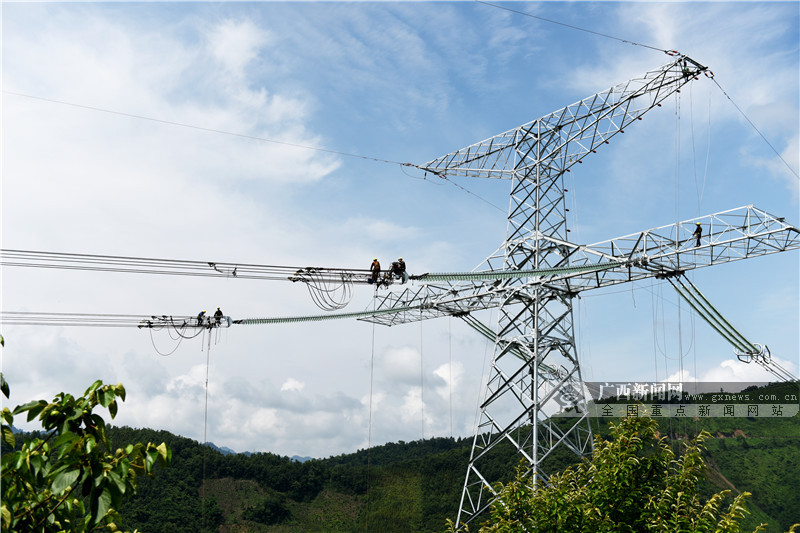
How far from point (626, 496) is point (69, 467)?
11.1 metres

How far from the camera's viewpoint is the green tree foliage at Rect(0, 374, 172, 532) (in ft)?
17.2

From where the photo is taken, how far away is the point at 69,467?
5.27 m

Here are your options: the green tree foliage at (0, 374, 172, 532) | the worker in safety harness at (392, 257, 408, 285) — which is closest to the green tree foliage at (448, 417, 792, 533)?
the worker in safety harness at (392, 257, 408, 285)

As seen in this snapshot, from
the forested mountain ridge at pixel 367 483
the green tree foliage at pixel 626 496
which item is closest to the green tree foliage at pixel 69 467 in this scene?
the green tree foliage at pixel 626 496

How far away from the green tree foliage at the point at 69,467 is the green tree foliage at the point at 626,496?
30.8ft

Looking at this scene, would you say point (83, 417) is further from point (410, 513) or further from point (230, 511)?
point (230, 511)

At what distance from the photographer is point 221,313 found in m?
17.8

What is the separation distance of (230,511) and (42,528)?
237ft

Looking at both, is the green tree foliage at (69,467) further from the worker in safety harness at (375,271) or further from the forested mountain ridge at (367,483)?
the forested mountain ridge at (367,483)

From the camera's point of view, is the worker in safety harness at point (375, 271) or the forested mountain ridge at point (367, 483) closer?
the worker in safety harness at point (375, 271)

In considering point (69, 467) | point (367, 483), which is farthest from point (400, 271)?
point (367, 483)

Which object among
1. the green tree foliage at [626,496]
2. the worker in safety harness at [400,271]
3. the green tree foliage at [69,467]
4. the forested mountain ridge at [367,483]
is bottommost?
the forested mountain ridge at [367,483]

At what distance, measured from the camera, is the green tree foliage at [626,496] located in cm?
1227

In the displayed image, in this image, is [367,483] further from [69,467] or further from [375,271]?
[69,467]
